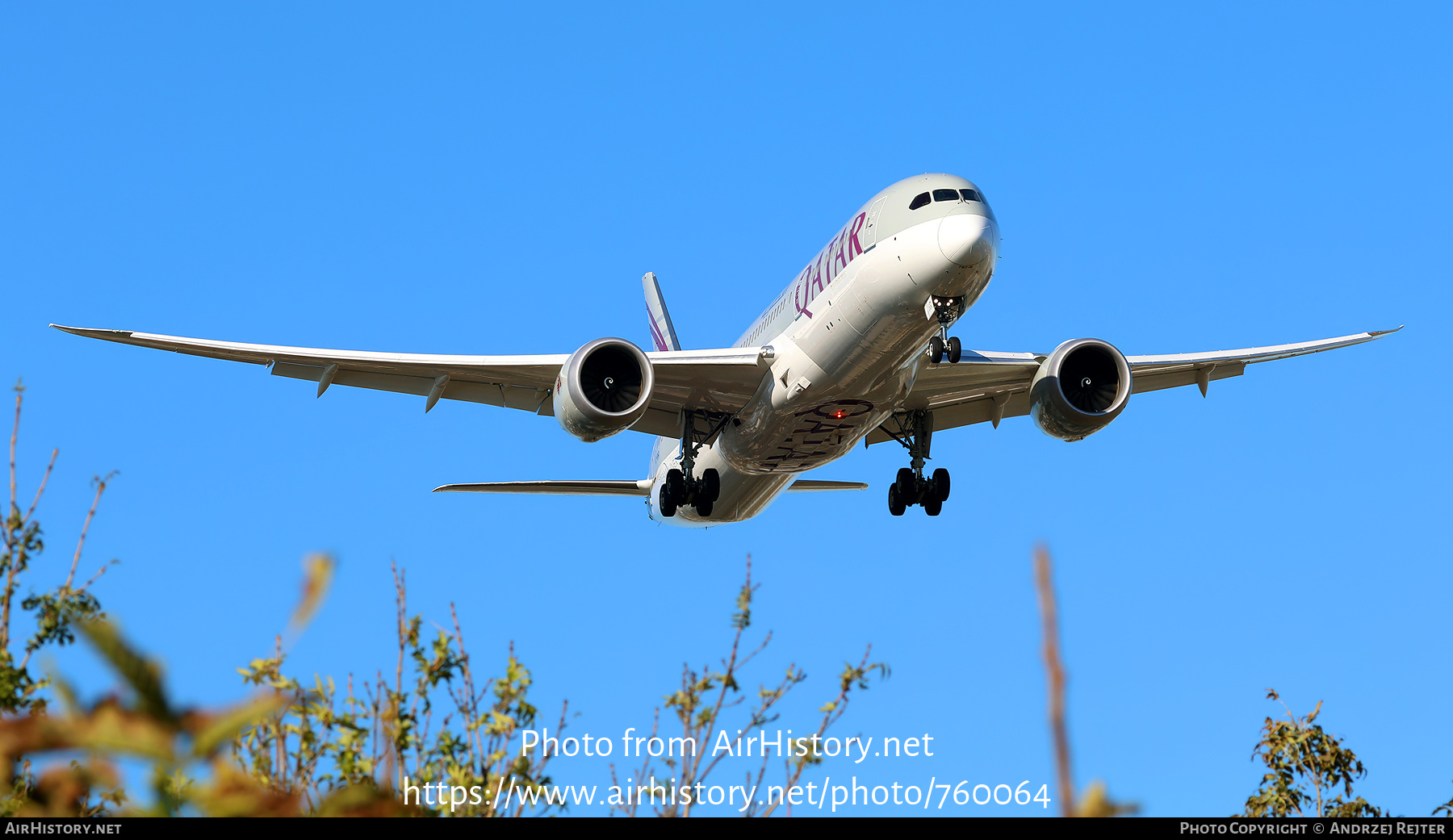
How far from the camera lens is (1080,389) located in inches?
938

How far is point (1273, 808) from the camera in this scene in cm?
1518

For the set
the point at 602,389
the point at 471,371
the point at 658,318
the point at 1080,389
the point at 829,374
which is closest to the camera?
the point at 829,374

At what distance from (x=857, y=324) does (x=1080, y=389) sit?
5699 mm

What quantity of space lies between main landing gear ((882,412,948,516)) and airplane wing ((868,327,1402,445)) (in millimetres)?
417

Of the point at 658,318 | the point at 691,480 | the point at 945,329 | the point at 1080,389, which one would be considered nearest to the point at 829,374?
the point at 945,329

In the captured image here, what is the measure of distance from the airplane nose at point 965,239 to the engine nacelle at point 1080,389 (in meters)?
4.85

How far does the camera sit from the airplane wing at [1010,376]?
79.1 feet

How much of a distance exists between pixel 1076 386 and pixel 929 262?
5.96 m

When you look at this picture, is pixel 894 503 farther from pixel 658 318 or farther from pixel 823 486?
pixel 658 318

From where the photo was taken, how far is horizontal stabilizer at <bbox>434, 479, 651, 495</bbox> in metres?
26.4

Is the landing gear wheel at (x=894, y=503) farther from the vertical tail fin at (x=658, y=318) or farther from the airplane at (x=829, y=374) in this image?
the vertical tail fin at (x=658, y=318)

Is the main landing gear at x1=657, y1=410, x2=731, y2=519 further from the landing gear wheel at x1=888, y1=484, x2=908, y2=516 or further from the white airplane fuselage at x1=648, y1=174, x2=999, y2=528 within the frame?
the landing gear wheel at x1=888, y1=484, x2=908, y2=516
